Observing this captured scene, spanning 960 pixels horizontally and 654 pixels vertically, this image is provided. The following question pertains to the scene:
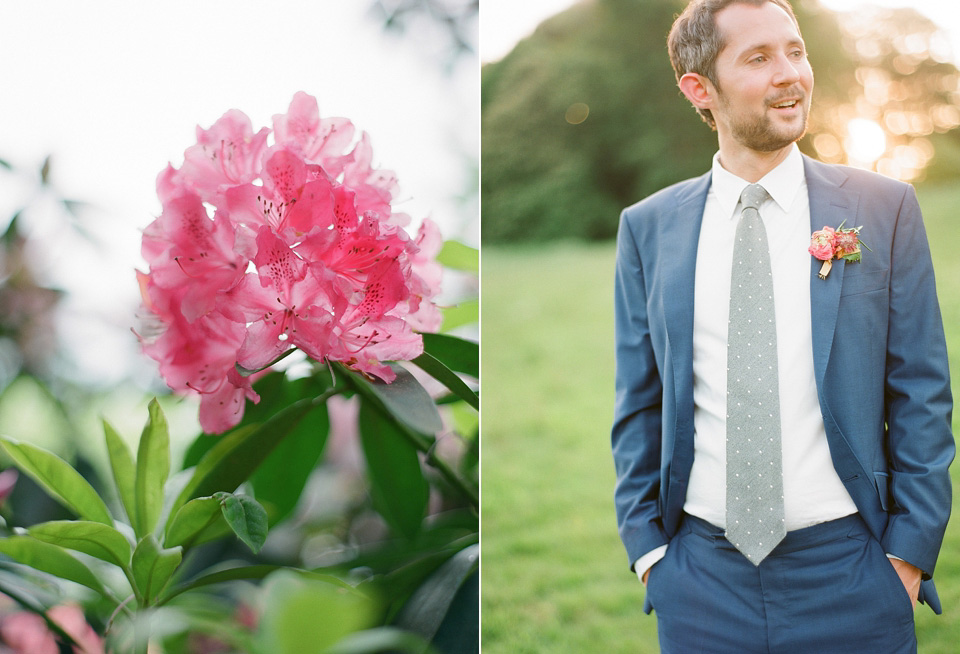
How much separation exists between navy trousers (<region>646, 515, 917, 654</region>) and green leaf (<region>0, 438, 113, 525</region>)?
95 centimetres

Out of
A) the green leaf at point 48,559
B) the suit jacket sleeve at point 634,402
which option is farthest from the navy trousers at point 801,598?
the green leaf at point 48,559

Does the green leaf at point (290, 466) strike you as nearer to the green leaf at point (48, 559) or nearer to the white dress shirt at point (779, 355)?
the green leaf at point (48, 559)

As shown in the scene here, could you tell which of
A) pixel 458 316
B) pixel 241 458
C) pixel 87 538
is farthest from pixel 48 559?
pixel 458 316

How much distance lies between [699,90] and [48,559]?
4.22ft

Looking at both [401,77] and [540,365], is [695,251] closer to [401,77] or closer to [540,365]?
[540,365]

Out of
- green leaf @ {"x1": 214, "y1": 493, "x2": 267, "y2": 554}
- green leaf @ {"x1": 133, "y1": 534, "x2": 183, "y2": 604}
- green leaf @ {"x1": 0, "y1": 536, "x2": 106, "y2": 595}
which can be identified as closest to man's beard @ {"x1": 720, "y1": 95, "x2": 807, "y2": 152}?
green leaf @ {"x1": 214, "y1": 493, "x2": 267, "y2": 554}

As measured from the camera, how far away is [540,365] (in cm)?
198

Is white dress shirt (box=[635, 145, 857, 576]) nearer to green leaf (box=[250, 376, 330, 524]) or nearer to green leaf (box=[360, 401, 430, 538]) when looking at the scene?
green leaf (box=[360, 401, 430, 538])

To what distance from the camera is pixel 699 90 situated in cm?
144

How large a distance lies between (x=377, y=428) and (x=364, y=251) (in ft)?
1.70

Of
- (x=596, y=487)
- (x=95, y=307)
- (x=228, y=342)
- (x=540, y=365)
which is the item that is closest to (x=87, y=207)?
(x=95, y=307)

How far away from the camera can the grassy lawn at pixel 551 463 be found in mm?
1739

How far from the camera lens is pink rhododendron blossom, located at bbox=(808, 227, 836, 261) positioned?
1289 mm

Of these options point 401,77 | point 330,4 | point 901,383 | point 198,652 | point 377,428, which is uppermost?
point 330,4
